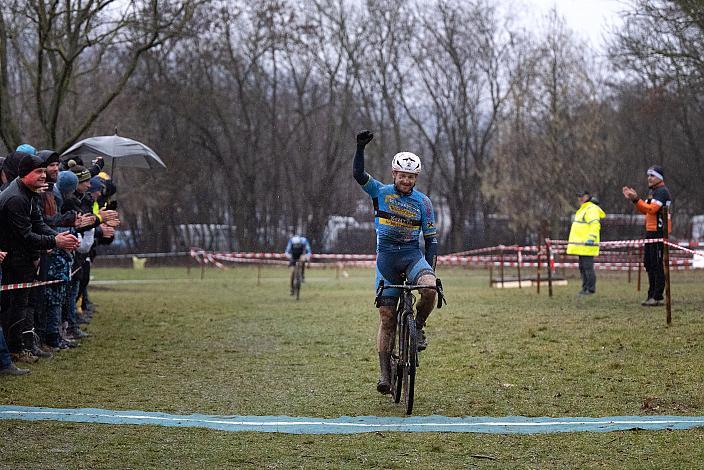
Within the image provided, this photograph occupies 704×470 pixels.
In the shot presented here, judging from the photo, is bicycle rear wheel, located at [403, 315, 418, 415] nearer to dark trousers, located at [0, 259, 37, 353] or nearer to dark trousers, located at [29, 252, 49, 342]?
dark trousers, located at [0, 259, 37, 353]

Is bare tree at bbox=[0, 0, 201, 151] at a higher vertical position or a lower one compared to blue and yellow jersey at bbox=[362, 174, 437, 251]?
higher

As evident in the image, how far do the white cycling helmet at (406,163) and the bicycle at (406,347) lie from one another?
945 mm

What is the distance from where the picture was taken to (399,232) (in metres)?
9.38

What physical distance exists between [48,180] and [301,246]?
13.4 m

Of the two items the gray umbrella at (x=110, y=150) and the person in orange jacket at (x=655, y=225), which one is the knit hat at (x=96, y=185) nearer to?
the gray umbrella at (x=110, y=150)

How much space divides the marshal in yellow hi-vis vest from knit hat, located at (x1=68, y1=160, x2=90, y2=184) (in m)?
10.3

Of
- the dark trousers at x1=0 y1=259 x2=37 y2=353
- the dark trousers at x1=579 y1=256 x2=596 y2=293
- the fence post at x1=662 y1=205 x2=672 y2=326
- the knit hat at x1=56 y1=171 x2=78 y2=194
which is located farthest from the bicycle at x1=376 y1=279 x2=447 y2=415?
the dark trousers at x1=579 y1=256 x2=596 y2=293

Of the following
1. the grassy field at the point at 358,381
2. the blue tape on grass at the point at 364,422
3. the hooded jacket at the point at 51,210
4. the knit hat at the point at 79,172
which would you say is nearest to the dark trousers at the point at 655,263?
the grassy field at the point at 358,381

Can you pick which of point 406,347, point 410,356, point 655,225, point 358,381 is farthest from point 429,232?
point 655,225

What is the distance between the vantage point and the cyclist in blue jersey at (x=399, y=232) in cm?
931

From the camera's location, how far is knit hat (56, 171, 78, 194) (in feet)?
43.5

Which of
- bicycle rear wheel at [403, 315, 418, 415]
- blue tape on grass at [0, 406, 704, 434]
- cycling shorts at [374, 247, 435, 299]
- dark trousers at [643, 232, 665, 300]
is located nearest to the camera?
blue tape on grass at [0, 406, 704, 434]

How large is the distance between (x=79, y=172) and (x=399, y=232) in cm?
623

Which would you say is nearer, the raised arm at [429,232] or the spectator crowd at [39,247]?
the raised arm at [429,232]
